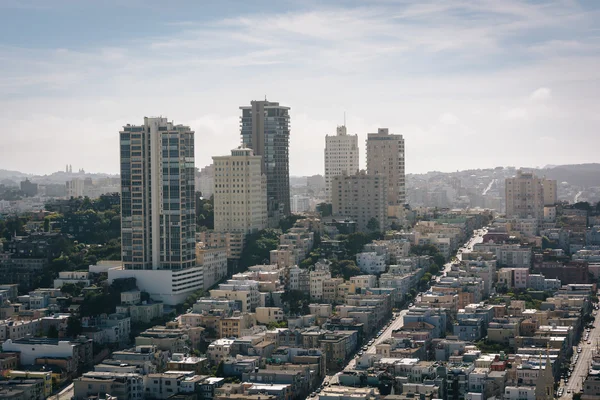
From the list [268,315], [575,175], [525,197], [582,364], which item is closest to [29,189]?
[575,175]

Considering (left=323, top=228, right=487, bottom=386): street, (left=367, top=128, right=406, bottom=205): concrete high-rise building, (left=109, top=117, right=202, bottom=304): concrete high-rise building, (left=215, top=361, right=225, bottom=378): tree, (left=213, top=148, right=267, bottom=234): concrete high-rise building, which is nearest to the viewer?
(left=215, top=361, right=225, bottom=378): tree

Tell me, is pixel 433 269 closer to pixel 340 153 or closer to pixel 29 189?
pixel 340 153

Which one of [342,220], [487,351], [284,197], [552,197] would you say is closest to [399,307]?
[487,351]

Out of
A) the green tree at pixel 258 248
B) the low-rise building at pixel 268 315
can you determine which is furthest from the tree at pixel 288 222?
the low-rise building at pixel 268 315

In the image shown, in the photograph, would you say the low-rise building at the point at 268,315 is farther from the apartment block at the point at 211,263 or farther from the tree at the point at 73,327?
the tree at the point at 73,327

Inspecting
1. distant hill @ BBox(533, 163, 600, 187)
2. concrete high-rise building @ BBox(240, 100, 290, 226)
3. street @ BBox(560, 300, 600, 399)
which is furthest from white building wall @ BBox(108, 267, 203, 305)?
distant hill @ BBox(533, 163, 600, 187)

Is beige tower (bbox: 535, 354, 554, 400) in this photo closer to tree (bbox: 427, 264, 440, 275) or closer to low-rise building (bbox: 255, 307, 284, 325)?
low-rise building (bbox: 255, 307, 284, 325)

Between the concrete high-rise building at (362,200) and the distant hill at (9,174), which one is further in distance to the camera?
the distant hill at (9,174)
